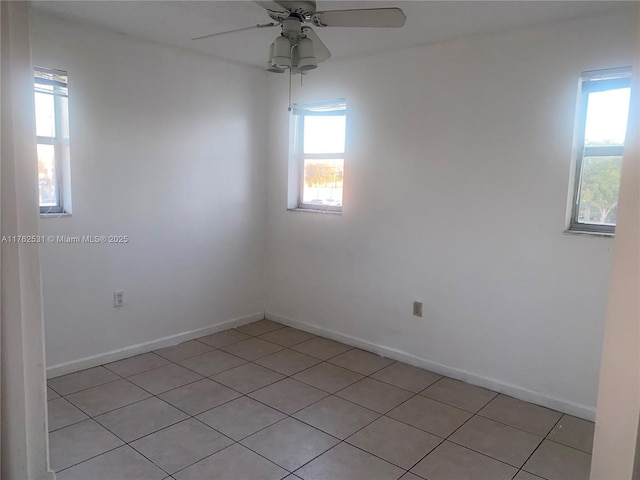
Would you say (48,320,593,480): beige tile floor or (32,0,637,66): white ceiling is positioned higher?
(32,0,637,66): white ceiling

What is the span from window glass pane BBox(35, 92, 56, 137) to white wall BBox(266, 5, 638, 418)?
1.89 meters

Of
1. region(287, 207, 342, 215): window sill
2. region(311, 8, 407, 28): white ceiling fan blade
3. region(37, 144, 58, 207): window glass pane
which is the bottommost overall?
region(287, 207, 342, 215): window sill

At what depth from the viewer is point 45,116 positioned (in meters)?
2.94

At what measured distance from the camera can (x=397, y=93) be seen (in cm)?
336

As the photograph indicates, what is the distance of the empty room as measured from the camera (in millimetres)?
2410

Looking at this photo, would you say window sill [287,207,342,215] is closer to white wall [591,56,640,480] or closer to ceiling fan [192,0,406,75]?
ceiling fan [192,0,406,75]

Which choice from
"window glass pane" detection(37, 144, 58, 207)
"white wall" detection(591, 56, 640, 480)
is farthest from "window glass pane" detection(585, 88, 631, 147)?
"window glass pane" detection(37, 144, 58, 207)

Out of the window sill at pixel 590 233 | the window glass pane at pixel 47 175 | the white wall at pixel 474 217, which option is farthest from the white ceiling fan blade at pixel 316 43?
the window glass pane at pixel 47 175

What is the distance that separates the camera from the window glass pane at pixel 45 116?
9.53 feet

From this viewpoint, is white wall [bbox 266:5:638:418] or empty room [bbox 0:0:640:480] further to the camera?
white wall [bbox 266:5:638:418]

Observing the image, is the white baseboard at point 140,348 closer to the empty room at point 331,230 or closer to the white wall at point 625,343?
the empty room at point 331,230

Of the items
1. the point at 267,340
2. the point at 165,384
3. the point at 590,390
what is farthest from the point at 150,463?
the point at 590,390

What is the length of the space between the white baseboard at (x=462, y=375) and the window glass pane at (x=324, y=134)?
160 cm

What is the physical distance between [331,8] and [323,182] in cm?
165
